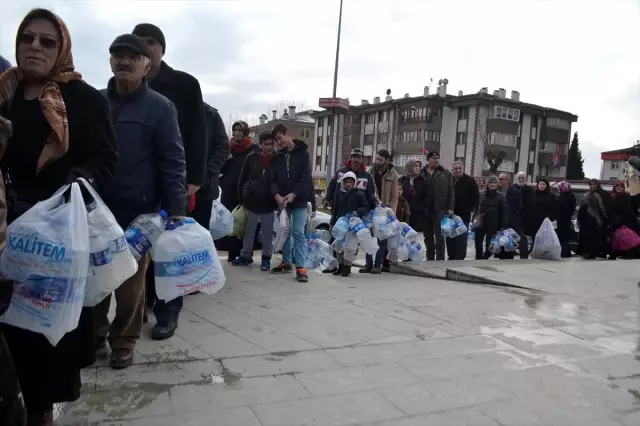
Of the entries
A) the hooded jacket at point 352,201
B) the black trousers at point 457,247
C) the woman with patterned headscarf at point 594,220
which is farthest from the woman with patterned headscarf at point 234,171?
the woman with patterned headscarf at point 594,220

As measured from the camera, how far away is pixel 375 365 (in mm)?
3484

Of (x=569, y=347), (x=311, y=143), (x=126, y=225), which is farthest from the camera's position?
(x=311, y=143)

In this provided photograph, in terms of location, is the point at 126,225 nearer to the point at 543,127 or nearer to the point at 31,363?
the point at 31,363

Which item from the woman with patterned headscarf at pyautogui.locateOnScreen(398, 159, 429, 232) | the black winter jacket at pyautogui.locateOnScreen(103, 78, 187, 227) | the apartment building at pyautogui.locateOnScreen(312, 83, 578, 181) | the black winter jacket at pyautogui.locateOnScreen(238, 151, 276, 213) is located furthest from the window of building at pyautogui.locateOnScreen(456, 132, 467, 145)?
the black winter jacket at pyautogui.locateOnScreen(103, 78, 187, 227)

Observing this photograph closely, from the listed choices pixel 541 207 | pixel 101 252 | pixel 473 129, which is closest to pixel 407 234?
pixel 541 207

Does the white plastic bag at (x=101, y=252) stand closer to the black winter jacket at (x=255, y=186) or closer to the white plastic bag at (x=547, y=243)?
the black winter jacket at (x=255, y=186)

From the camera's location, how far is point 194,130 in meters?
4.18

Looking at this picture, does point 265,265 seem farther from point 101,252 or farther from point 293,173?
point 101,252

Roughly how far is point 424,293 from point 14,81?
15.2ft

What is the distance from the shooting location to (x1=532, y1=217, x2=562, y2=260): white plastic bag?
10.3 metres

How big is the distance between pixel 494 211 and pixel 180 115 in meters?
7.09

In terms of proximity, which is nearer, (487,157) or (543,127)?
(487,157)

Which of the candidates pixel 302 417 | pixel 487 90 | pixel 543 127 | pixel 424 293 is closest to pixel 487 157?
pixel 487 90

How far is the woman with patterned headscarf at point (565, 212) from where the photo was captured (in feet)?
37.3
